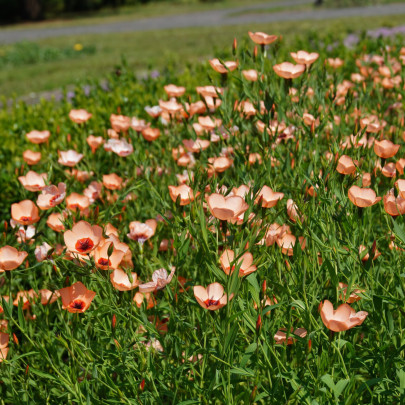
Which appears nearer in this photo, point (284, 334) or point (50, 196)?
point (284, 334)

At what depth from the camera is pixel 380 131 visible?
2129mm

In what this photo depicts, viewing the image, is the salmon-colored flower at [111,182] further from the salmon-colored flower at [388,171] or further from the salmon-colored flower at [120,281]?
the salmon-colored flower at [388,171]

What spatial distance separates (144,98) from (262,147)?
1932 mm

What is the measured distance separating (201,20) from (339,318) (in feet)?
57.6

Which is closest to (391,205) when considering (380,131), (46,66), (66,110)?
(380,131)

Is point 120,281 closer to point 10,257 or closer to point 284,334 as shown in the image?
point 10,257

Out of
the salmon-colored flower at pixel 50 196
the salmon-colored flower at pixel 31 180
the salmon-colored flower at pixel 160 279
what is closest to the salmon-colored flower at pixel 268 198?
the salmon-colored flower at pixel 160 279

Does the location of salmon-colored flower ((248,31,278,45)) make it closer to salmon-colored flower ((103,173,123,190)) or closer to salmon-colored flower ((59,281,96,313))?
salmon-colored flower ((103,173,123,190))

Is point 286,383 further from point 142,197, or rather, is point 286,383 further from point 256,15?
point 256,15

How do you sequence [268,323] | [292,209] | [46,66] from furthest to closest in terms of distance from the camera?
[46,66], [292,209], [268,323]

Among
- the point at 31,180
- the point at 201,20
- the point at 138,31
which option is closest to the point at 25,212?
the point at 31,180

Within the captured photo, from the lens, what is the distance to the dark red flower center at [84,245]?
1409mm

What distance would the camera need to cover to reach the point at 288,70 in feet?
6.49

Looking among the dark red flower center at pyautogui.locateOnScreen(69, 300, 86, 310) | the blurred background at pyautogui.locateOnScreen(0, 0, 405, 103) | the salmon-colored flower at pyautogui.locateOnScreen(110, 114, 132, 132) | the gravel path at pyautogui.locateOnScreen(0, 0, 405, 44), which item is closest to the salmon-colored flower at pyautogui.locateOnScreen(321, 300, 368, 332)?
the dark red flower center at pyautogui.locateOnScreen(69, 300, 86, 310)
